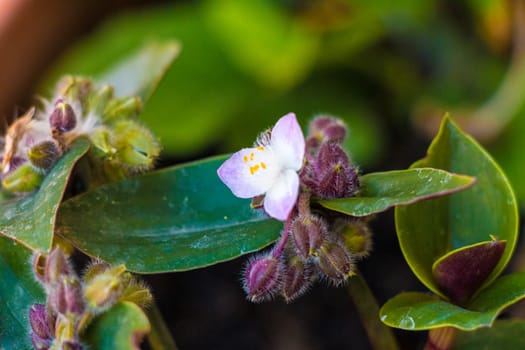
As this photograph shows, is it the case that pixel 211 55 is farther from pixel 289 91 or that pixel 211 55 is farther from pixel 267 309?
pixel 267 309

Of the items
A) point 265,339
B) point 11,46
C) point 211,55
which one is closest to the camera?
point 265,339

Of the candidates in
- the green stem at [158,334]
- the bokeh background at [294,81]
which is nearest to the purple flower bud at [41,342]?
the green stem at [158,334]

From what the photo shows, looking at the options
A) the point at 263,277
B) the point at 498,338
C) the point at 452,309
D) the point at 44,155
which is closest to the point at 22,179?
the point at 44,155

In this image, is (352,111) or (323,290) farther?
(352,111)

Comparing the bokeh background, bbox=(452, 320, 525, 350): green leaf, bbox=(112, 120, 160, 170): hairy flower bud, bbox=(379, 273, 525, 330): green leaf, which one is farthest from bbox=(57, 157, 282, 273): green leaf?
the bokeh background

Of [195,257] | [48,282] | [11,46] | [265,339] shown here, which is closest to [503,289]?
[195,257]

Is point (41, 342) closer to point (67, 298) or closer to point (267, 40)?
point (67, 298)

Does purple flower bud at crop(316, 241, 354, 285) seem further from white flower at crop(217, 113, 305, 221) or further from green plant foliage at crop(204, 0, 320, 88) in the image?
green plant foliage at crop(204, 0, 320, 88)

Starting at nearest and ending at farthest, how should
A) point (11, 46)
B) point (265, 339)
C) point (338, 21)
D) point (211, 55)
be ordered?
point (265, 339)
point (11, 46)
point (338, 21)
point (211, 55)
